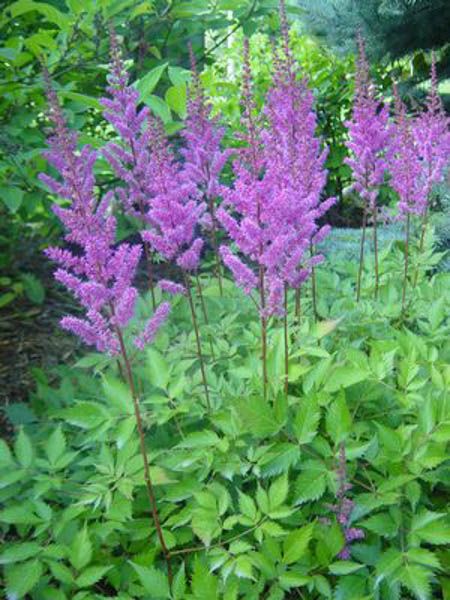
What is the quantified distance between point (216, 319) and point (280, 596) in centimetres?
149

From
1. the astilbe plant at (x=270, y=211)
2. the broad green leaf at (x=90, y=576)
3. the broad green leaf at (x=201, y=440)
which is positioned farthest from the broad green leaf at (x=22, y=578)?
the astilbe plant at (x=270, y=211)

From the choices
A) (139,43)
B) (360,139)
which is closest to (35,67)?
(139,43)

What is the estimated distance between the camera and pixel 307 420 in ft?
5.85

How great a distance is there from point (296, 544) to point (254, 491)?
40 centimetres

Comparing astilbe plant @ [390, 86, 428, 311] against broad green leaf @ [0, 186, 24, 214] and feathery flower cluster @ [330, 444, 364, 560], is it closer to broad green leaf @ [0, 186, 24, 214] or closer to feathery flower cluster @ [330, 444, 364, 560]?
feathery flower cluster @ [330, 444, 364, 560]

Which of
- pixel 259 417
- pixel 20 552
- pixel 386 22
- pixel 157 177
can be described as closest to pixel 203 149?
pixel 157 177

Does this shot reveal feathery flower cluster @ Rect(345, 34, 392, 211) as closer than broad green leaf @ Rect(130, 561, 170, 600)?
No

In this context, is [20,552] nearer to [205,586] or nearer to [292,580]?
Answer: [205,586]

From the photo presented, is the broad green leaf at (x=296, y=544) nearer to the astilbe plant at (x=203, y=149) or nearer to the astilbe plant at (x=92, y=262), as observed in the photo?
the astilbe plant at (x=92, y=262)

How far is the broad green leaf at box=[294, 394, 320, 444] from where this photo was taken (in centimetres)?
177

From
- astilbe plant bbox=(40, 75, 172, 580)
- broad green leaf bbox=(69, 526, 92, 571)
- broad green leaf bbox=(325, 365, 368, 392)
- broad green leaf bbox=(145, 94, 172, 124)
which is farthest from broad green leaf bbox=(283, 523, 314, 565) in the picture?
broad green leaf bbox=(145, 94, 172, 124)

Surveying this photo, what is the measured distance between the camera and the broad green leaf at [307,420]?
177 centimetres

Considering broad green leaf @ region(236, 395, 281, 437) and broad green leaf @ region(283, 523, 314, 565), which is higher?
broad green leaf @ region(236, 395, 281, 437)

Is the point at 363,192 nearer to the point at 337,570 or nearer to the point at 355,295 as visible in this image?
the point at 355,295
